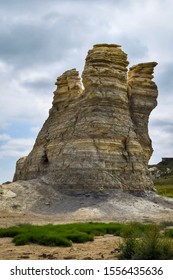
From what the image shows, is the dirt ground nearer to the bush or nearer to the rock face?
the rock face

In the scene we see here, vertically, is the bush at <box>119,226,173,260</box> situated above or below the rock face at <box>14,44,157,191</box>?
below

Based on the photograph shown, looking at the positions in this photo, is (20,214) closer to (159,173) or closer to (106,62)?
(106,62)

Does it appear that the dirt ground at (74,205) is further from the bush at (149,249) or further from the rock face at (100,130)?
the bush at (149,249)

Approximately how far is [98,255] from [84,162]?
982 inches

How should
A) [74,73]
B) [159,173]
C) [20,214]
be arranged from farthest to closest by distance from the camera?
[159,173]
[74,73]
[20,214]

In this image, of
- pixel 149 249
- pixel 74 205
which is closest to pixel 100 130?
pixel 74 205

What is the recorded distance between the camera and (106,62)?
42594mm

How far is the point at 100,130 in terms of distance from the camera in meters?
40.2

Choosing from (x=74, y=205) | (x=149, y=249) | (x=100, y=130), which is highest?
(x=100, y=130)

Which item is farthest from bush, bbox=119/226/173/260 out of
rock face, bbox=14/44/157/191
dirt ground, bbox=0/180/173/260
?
rock face, bbox=14/44/157/191

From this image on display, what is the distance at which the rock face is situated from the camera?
39219 millimetres

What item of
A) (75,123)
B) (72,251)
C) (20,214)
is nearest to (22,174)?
(75,123)

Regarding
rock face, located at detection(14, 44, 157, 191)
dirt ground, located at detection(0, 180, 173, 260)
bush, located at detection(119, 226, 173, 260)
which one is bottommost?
bush, located at detection(119, 226, 173, 260)

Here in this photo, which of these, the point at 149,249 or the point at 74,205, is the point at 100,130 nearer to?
the point at 74,205
